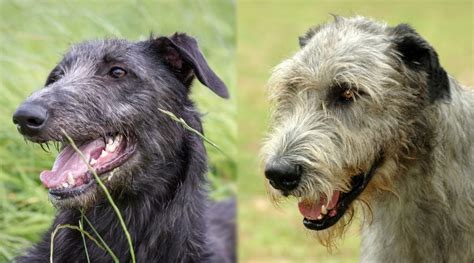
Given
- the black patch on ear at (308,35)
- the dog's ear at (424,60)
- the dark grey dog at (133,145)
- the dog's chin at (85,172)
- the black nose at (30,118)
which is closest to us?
the black nose at (30,118)

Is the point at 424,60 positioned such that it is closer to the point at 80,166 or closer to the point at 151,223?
the point at 151,223

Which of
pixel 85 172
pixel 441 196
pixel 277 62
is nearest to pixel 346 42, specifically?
pixel 441 196

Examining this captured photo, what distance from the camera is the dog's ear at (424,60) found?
4449 mm

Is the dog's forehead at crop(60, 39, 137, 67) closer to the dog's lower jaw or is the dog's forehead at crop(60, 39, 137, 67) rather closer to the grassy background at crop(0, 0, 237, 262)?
the grassy background at crop(0, 0, 237, 262)

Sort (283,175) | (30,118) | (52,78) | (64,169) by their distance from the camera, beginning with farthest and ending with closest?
(52,78) → (283,175) → (64,169) → (30,118)

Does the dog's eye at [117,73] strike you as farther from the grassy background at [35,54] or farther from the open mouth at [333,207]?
the open mouth at [333,207]

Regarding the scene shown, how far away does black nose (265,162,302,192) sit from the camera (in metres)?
4.24

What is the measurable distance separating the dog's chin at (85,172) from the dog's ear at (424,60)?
155cm

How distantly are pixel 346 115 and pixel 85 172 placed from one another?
1.35 meters

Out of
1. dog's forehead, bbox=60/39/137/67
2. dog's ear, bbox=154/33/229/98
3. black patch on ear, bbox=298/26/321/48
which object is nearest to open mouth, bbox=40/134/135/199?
dog's forehead, bbox=60/39/137/67

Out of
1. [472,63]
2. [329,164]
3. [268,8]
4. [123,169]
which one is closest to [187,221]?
[123,169]

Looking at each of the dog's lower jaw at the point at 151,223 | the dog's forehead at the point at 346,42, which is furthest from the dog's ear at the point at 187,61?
the dog's forehead at the point at 346,42

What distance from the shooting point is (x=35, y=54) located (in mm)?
4902

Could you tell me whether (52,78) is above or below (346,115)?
above
